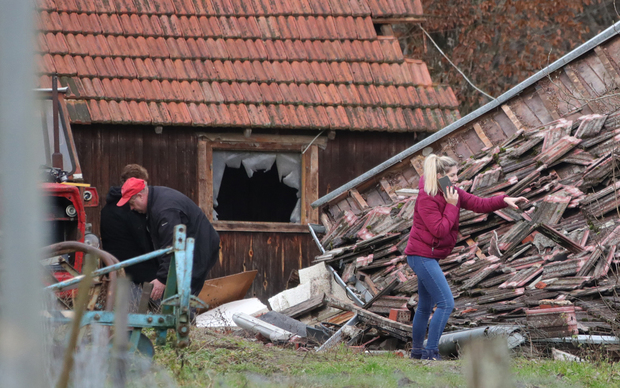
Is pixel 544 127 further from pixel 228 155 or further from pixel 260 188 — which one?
pixel 260 188

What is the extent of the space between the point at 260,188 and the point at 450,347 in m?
8.37

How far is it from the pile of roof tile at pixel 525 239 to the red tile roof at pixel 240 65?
2.07 meters

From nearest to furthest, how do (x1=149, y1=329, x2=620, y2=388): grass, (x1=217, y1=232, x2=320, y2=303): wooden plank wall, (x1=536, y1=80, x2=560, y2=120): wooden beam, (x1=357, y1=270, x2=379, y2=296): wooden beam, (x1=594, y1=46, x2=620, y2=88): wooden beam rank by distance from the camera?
1. (x1=149, y1=329, x2=620, y2=388): grass
2. (x1=357, y1=270, x2=379, y2=296): wooden beam
3. (x1=594, y1=46, x2=620, y2=88): wooden beam
4. (x1=536, y1=80, x2=560, y2=120): wooden beam
5. (x1=217, y1=232, x2=320, y2=303): wooden plank wall

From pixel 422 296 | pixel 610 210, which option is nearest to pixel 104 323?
pixel 422 296

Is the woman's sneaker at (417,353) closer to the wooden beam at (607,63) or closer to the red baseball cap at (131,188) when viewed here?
the red baseball cap at (131,188)

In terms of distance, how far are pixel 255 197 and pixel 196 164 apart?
3673 millimetres

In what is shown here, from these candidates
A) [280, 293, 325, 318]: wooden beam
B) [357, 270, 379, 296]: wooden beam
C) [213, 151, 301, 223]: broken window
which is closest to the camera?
[357, 270, 379, 296]: wooden beam

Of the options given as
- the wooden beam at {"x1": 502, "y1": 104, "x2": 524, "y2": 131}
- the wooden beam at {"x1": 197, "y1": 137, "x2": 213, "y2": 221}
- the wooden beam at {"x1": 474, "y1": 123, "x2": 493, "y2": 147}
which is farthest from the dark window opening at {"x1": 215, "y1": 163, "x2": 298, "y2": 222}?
the wooden beam at {"x1": 502, "y1": 104, "x2": 524, "y2": 131}

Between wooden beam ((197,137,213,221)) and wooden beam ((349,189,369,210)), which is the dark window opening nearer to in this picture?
wooden beam ((197,137,213,221))

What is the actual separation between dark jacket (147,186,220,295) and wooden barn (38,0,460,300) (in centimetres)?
451

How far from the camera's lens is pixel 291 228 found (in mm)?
11938

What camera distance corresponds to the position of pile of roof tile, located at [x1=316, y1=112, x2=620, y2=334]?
285 inches

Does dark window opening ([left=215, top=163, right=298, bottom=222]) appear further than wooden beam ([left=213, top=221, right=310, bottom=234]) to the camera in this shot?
Yes

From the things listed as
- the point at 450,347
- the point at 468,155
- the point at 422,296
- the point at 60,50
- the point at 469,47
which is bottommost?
the point at 450,347
